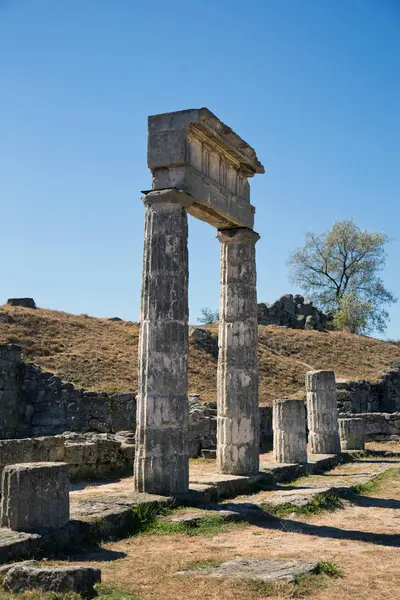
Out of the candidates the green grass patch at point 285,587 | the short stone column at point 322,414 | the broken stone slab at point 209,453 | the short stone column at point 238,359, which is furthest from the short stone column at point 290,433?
the green grass patch at point 285,587

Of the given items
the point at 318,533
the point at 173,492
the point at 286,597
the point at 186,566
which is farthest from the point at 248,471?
the point at 286,597

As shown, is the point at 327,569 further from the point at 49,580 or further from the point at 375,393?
the point at 375,393

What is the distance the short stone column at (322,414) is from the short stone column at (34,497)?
11.6 m

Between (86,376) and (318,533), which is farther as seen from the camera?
(86,376)

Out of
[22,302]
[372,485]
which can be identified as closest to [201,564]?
[372,485]

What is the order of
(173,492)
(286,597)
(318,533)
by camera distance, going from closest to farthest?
(286,597)
(318,533)
(173,492)

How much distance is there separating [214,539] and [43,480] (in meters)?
2.33

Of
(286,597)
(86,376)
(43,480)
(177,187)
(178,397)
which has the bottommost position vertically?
(286,597)

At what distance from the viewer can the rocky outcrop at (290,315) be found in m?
49.4

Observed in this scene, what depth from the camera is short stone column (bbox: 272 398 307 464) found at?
15.0m

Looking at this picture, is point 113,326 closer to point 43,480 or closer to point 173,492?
point 173,492

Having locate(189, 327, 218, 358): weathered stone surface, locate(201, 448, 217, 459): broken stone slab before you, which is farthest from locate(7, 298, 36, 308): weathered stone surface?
locate(201, 448, 217, 459): broken stone slab

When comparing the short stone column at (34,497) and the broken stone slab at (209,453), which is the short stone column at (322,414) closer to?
the broken stone slab at (209,453)

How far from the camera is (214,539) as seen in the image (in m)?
8.09
